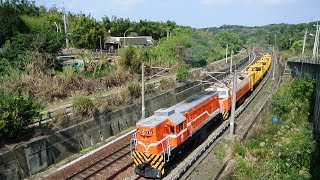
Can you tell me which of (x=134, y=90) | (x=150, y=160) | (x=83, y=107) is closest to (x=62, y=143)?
(x=83, y=107)

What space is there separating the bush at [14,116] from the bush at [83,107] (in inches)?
164

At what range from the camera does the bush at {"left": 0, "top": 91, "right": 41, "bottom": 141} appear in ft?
60.7

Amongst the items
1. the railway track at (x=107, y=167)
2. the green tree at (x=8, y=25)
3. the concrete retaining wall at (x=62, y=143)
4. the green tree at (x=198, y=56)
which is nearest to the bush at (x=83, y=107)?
the concrete retaining wall at (x=62, y=143)

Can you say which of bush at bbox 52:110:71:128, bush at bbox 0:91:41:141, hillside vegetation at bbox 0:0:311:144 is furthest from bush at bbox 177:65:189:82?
bush at bbox 0:91:41:141

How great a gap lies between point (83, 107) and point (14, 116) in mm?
6432

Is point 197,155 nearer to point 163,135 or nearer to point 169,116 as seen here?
point 169,116

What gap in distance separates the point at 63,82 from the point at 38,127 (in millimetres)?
10427

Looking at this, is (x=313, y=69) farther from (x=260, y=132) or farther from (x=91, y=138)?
(x=91, y=138)

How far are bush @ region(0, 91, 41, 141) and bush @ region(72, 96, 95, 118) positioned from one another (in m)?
4.17

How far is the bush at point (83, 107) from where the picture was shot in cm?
2430

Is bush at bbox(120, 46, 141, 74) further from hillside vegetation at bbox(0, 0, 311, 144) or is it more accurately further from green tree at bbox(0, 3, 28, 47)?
green tree at bbox(0, 3, 28, 47)

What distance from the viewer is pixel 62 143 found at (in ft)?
70.4

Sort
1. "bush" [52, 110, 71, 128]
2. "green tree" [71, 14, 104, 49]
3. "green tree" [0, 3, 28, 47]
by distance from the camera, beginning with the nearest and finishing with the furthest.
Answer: "bush" [52, 110, 71, 128] → "green tree" [0, 3, 28, 47] → "green tree" [71, 14, 104, 49]

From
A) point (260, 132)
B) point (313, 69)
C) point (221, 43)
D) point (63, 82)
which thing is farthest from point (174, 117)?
point (221, 43)
